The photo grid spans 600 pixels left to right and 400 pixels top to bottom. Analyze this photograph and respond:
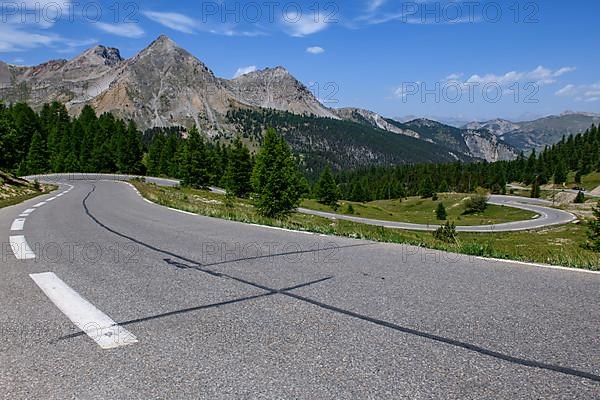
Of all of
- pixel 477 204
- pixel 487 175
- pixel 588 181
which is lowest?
pixel 477 204

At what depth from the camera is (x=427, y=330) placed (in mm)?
4121

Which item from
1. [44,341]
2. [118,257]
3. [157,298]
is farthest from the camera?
[118,257]

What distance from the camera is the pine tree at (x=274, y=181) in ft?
139

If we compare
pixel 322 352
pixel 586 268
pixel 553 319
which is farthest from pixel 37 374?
pixel 586 268

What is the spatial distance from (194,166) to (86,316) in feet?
224

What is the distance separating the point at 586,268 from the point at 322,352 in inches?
217

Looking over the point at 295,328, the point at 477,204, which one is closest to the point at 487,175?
the point at 477,204

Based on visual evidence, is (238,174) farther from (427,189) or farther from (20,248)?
(427,189)

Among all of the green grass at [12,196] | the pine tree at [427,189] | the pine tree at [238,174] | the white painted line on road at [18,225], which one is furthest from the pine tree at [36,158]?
the pine tree at [427,189]

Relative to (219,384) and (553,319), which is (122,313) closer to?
(219,384)

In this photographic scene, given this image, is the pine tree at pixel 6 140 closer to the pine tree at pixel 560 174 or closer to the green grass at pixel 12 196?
the green grass at pixel 12 196

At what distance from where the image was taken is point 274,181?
4247cm

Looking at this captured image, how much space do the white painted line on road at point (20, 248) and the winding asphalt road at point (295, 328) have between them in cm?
31

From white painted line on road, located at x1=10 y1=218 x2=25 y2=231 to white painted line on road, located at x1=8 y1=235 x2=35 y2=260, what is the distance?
2.07 m
